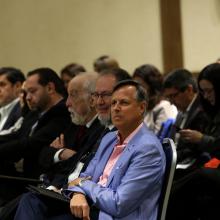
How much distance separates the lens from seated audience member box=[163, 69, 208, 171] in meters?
4.12

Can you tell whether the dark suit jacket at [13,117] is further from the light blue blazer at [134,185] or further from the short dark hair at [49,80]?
the light blue blazer at [134,185]

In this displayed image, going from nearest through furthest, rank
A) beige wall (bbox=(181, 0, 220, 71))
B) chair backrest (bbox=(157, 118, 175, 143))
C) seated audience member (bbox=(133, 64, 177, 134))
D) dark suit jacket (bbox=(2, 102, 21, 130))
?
chair backrest (bbox=(157, 118, 175, 143)) → seated audience member (bbox=(133, 64, 177, 134)) → dark suit jacket (bbox=(2, 102, 21, 130)) → beige wall (bbox=(181, 0, 220, 71))

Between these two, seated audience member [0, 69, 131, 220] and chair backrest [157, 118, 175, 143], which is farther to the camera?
chair backrest [157, 118, 175, 143]

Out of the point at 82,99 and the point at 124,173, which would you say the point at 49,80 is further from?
the point at 124,173

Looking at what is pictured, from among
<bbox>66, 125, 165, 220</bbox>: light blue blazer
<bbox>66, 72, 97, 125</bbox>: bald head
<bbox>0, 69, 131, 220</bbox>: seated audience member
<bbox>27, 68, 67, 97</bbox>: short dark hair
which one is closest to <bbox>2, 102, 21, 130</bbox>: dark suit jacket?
<bbox>27, 68, 67, 97</bbox>: short dark hair

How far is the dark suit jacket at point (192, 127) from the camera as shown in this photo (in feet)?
13.5

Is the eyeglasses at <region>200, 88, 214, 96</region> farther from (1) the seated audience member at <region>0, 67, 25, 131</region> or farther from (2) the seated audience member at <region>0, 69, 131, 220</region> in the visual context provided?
(1) the seated audience member at <region>0, 67, 25, 131</region>

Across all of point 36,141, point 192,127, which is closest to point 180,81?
point 192,127

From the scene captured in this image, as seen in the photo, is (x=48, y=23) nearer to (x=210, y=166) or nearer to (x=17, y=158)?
(x=17, y=158)

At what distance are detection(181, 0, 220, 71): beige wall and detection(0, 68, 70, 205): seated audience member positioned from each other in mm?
2682

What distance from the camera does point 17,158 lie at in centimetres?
451

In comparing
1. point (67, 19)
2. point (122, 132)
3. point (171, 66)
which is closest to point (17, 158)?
point (122, 132)

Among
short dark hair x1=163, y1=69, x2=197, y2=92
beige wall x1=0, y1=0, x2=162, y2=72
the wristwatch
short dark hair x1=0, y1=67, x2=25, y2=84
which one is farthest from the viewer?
beige wall x1=0, y1=0, x2=162, y2=72

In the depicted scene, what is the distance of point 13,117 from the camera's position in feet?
17.5
